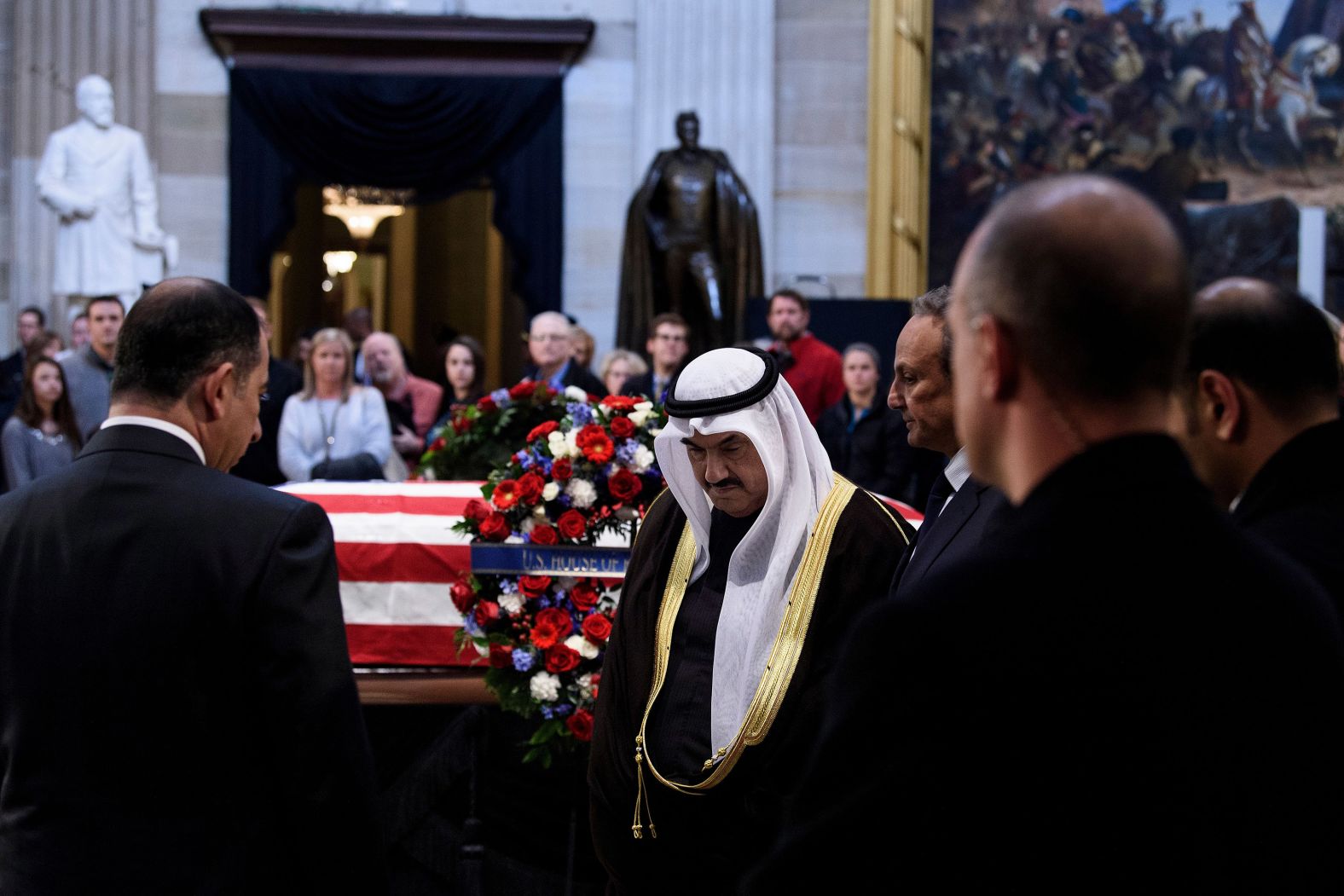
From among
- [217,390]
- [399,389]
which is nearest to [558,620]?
[217,390]

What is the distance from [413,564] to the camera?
5082 mm

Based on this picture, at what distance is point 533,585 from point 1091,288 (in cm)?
333

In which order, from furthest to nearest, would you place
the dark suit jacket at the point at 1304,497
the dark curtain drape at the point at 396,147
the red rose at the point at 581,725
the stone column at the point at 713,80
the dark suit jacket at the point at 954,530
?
the stone column at the point at 713,80
the dark curtain drape at the point at 396,147
the red rose at the point at 581,725
the dark suit jacket at the point at 954,530
the dark suit jacket at the point at 1304,497

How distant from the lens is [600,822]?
3.17 m

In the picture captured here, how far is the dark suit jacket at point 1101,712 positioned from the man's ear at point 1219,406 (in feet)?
1.76

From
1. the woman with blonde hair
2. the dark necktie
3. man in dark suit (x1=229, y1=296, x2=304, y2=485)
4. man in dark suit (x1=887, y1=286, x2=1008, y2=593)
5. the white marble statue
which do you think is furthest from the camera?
the white marble statue

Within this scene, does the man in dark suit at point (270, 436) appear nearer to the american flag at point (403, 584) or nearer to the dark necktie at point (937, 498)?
the american flag at point (403, 584)

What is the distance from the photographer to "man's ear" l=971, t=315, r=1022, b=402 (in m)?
1.26

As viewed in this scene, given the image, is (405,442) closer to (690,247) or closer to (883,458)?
(883,458)

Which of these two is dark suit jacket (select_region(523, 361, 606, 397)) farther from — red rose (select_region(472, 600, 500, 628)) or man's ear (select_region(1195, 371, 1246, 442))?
man's ear (select_region(1195, 371, 1246, 442))

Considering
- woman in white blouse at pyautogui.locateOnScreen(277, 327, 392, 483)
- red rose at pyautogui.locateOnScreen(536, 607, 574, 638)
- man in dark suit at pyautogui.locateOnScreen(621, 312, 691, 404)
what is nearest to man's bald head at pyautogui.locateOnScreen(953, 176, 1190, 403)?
red rose at pyautogui.locateOnScreen(536, 607, 574, 638)

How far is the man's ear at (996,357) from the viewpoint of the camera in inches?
49.7

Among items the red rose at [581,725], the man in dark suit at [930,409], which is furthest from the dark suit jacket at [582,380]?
the man in dark suit at [930,409]

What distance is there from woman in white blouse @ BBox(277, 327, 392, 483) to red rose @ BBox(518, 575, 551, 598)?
7.28 feet
